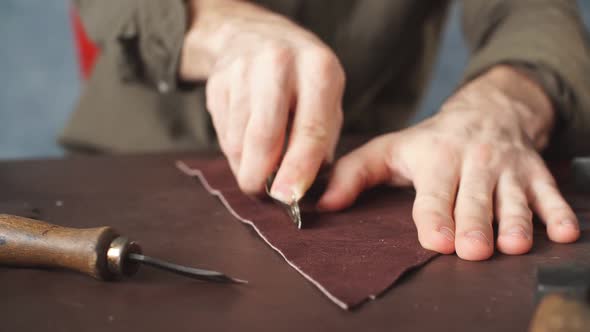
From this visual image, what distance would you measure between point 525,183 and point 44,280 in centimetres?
49

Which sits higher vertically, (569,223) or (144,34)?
(569,223)

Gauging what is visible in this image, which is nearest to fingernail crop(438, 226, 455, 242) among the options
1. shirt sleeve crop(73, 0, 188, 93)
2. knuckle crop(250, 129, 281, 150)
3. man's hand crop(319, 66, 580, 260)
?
man's hand crop(319, 66, 580, 260)

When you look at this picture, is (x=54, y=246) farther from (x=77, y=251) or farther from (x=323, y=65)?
(x=323, y=65)

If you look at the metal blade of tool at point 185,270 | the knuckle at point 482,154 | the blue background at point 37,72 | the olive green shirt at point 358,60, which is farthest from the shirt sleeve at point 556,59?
the blue background at point 37,72

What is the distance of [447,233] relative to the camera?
58 centimetres

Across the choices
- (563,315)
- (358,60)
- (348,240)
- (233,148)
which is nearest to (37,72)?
(358,60)

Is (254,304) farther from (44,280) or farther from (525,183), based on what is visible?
(525,183)

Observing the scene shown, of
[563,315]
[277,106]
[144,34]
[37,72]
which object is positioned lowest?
[37,72]

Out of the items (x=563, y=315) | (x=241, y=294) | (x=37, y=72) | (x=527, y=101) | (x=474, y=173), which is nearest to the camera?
(x=563, y=315)

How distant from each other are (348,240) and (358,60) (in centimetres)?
79

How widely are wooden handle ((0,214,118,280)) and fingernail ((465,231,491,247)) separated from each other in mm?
297

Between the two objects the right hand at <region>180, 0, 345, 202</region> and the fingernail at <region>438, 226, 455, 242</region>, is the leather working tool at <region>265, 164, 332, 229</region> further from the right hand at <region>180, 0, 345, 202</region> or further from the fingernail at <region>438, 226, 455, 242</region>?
the fingernail at <region>438, 226, 455, 242</region>

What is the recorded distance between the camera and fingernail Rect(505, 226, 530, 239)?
561 mm

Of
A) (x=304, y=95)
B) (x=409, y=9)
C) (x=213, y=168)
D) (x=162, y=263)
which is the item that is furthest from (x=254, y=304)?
(x=409, y=9)
